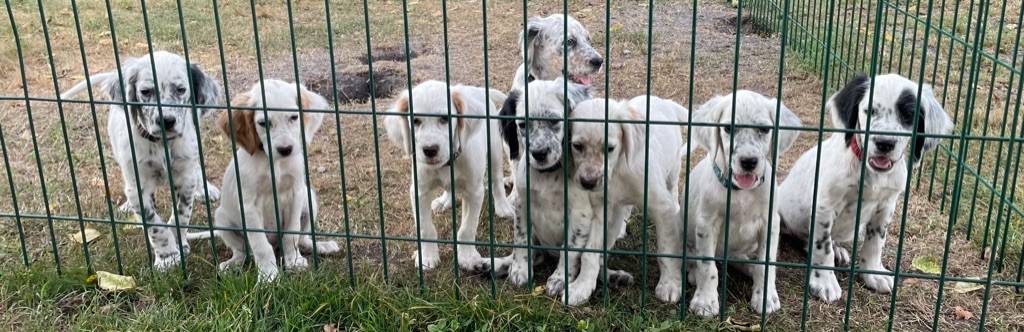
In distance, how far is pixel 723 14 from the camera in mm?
11812

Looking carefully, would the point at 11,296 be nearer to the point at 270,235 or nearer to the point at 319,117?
the point at 270,235

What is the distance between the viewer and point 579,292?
4574mm

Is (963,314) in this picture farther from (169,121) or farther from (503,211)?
(169,121)

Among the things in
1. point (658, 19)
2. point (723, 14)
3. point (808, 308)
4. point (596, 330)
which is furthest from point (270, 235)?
point (723, 14)

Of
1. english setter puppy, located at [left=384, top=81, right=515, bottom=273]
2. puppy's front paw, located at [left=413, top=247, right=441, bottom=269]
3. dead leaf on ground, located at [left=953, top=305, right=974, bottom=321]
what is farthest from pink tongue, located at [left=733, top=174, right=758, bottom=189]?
puppy's front paw, located at [left=413, top=247, right=441, bottom=269]

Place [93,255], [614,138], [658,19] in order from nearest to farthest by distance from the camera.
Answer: [614,138] < [93,255] < [658,19]

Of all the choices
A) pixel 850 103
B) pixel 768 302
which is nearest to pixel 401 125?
pixel 768 302

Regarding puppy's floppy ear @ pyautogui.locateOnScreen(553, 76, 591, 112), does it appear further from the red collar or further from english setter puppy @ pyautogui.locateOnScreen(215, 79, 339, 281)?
the red collar

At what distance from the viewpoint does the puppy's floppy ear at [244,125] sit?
452cm

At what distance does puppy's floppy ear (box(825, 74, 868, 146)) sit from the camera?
173 inches

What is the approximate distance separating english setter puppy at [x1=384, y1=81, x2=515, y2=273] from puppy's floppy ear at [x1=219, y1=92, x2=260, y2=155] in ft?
2.31

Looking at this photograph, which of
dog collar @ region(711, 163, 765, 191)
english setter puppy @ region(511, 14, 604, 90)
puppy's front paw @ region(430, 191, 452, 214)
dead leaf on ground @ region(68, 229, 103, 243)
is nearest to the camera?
dog collar @ region(711, 163, 765, 191)

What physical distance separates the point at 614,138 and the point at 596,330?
0.90 meters

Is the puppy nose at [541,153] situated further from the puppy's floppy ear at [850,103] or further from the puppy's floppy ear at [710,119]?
the puppy's floppy ear at [850,103]
